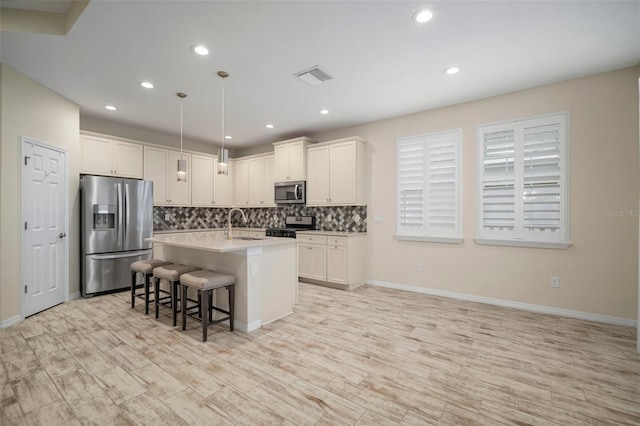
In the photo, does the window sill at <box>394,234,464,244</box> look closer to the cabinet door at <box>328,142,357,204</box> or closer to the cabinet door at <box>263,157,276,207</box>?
the cabinet door at <box>328,142,357,204</box>

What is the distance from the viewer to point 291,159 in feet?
18.2

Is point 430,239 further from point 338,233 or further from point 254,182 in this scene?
point 254,182

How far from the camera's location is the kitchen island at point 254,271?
9.77 ft

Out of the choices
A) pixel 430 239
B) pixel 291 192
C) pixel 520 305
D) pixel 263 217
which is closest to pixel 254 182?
pixel 263 217

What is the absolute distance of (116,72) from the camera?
10.5 ft

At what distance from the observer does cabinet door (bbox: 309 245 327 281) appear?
15.8 feet

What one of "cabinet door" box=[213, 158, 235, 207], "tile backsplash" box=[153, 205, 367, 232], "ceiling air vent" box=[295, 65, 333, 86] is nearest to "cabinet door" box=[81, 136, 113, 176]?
"tile backsplash" box=[153, 205, 367, 232]

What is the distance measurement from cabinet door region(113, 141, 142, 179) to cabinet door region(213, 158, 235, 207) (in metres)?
1.52

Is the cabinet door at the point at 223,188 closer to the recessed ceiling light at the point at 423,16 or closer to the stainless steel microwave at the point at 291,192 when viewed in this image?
the stainless steel microwave at the point at 291,192

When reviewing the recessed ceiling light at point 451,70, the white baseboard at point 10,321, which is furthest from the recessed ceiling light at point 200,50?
the white baseboard at point 10,321

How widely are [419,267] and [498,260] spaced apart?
3.52 feet

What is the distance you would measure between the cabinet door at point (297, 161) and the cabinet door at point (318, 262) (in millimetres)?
1403

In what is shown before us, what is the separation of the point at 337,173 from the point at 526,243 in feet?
9.54

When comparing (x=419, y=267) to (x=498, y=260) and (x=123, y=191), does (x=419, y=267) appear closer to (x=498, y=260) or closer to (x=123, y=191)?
(x=498, y=260)
